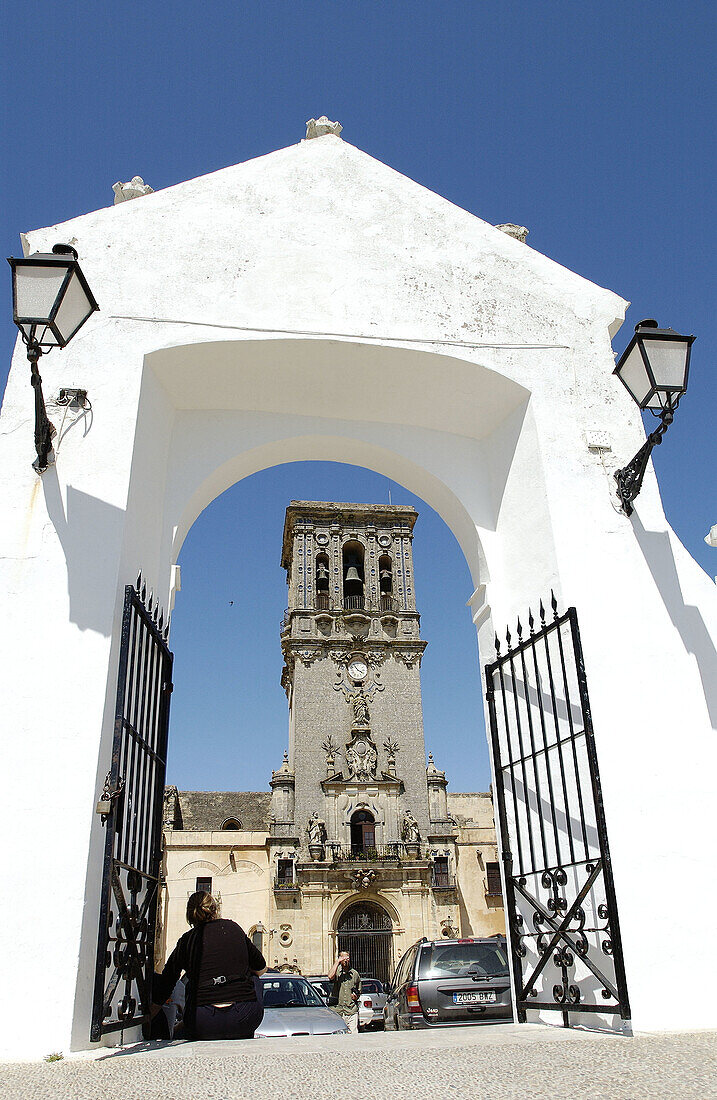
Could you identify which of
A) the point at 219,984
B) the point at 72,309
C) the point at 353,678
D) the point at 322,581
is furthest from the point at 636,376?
the point at 322,581

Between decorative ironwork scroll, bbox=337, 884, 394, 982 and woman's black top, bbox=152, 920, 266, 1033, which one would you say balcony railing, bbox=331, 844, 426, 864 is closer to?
decorative ironwork scroll, bbox=337, 884, 394, 982

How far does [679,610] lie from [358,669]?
112 feet

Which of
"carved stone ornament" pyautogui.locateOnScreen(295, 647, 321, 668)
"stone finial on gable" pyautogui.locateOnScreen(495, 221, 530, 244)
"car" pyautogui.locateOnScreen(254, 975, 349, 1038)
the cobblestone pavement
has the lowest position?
"car" pyautogui.locateOnScreen(254, 975, 349, 1038)

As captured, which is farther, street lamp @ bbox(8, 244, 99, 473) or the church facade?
the church facade

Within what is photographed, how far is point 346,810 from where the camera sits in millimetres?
36188

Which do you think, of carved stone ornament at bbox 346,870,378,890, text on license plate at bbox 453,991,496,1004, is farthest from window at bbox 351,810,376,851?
text on license plate at bbox 453,991,496,1004

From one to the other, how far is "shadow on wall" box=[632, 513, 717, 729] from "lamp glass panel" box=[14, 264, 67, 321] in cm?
392

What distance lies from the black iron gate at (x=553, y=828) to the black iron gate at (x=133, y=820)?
7.33 feet

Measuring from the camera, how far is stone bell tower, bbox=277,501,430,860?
36250mm

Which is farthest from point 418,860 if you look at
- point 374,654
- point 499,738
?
point 499,738

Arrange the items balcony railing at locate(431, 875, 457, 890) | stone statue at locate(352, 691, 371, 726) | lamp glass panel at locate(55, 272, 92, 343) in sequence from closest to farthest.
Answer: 1. lamp glass panel at locate(55, 272, 92, 343)
2. balcony railing at locate(431, 875, 457, 890)
3. stone statue at locate(352, 691, 371, 726)

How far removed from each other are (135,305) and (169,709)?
113 inches

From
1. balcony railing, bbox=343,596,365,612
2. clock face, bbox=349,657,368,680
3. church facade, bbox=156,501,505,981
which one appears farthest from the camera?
balcony railing, bbox=343,596,365,612

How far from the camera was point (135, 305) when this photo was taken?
5801mm
